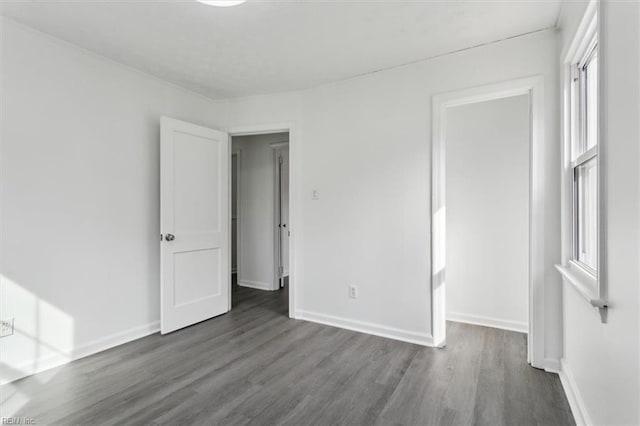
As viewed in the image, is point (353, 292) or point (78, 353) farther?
point (353, 292)

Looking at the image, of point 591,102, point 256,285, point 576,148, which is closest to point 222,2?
point 591,102

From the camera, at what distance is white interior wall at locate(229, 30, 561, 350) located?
8.27 feet

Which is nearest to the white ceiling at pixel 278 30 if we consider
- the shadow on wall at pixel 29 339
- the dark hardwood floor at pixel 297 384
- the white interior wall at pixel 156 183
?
the white interior wall at pixel 156 183

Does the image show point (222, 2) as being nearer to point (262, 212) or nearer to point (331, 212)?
point (331, 212)

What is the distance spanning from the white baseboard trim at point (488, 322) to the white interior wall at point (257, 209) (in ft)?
8.42

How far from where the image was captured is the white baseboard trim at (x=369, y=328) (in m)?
2.99

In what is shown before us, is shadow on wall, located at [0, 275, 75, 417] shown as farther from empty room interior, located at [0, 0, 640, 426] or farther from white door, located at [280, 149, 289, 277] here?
white door, located at [280, 149, 289, 277]

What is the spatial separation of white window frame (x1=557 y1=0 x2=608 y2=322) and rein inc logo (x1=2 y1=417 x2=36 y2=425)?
293cm

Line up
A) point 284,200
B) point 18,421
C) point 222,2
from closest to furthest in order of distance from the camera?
point 18,421 < point 222,2 < point 284,200

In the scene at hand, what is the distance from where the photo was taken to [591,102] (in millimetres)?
1938

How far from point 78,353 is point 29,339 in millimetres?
384

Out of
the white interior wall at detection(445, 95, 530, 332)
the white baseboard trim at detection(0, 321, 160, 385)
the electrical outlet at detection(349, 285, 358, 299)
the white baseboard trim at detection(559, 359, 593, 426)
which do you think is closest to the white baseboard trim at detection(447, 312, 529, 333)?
the white interior wall at detection(445, 95, 530, 332)

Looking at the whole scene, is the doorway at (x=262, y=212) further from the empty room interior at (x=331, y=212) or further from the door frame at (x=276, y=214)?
the empty room interior at (x=331, y=212)

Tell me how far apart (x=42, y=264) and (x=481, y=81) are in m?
3.69
